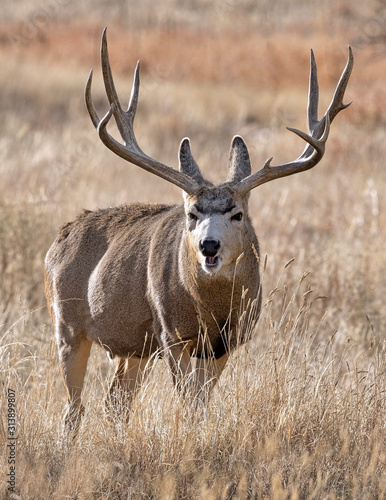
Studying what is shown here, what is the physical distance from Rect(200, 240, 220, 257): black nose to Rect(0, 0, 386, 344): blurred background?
1.39 metres

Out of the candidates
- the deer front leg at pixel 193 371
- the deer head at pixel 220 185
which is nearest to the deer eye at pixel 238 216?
the deer head at pixel 220 185

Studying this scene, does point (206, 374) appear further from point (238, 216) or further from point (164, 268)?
point (238, 216)

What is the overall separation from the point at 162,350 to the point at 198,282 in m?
0.56

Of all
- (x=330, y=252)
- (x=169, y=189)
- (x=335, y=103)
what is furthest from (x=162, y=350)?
(x=169, y=189)

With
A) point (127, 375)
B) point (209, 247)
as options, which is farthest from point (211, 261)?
point (127, 375)

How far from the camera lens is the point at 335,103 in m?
6.48

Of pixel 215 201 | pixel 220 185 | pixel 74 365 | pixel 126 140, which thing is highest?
pixel 126 140

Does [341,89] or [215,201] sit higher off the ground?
[341,89]

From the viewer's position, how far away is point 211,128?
797 inches

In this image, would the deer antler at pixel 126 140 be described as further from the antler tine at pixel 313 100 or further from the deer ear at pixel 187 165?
the antler tine at pixel 313 100

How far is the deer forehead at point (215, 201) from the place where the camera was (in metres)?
5.98

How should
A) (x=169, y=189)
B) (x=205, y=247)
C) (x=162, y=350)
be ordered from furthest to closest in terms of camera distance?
(x=169, y=189), (x=162, y=350), (x=205, y=247)

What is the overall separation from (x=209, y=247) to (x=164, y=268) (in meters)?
0.66

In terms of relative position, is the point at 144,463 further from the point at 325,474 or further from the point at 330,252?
the point at 330,252
